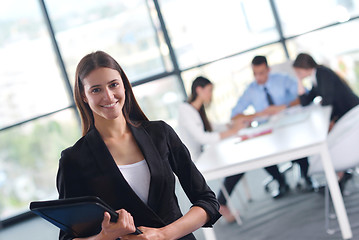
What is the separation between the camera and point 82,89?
151 centimetres

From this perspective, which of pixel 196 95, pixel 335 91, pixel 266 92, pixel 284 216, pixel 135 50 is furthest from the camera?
pixel 135 50

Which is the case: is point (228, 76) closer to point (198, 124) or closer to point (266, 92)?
point (266, 92)

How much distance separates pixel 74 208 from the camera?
130 centimetres

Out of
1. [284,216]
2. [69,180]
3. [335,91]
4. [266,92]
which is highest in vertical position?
[69,180]

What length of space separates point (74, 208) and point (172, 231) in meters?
0.29

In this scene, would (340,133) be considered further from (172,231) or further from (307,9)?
(307,9)

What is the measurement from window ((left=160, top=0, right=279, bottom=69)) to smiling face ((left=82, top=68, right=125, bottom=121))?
5.98 m

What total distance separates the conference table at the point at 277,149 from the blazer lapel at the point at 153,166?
1936 millimetres

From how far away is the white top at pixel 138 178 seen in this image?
4.89ft

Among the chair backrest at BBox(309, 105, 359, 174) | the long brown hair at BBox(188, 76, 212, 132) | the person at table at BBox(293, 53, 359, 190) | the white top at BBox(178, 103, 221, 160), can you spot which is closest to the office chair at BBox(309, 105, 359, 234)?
the chair backrest at BBox(309, 105, 359, 174)

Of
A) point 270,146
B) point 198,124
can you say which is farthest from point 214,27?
point 270,146

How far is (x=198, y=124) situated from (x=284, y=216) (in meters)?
1.13

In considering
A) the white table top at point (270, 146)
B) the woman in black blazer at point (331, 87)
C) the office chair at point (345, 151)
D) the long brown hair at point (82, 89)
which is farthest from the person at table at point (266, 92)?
the long brown hair at point (82, 89)

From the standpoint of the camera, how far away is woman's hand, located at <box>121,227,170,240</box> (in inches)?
54.2
